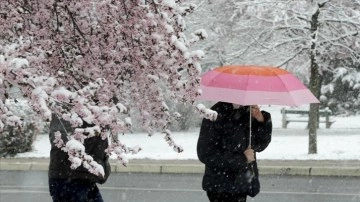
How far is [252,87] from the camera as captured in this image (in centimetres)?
592

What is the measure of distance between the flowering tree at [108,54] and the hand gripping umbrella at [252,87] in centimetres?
74

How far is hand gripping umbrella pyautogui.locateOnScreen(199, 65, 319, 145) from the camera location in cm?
579

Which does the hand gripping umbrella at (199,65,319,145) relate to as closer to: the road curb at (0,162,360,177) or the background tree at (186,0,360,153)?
the road curb at (0,162,360,177)

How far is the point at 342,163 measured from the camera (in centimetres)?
1378

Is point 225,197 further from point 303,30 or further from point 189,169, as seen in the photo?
point 303,30

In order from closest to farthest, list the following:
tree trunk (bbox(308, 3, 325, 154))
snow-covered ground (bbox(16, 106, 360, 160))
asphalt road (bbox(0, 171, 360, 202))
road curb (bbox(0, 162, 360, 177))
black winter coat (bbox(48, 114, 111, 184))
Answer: black winter coat (bbox(48, 114, 111, 184))
asphalt road (bbox(0, 171, 360, 202))
road curb (bbox(0, 162, 360, 177))
tree trunk (bbox(308, 3, 325, 154))
snow-covered ground (bbox(16, 106, 360, 160))

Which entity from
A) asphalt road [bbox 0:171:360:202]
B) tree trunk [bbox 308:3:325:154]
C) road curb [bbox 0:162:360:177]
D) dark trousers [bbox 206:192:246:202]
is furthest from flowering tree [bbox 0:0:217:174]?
tree trunk [bbox 308:3:325:154]

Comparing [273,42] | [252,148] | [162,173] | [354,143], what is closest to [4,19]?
[252,148]

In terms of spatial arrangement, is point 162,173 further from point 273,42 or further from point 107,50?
point 107,50

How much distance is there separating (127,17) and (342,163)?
389 inches

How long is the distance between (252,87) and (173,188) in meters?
6.19

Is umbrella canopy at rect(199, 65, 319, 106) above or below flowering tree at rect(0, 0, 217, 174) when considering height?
below

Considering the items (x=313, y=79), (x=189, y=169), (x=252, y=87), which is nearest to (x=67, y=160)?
(x=252, y=87)

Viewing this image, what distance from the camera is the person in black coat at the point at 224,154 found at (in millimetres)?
5719
